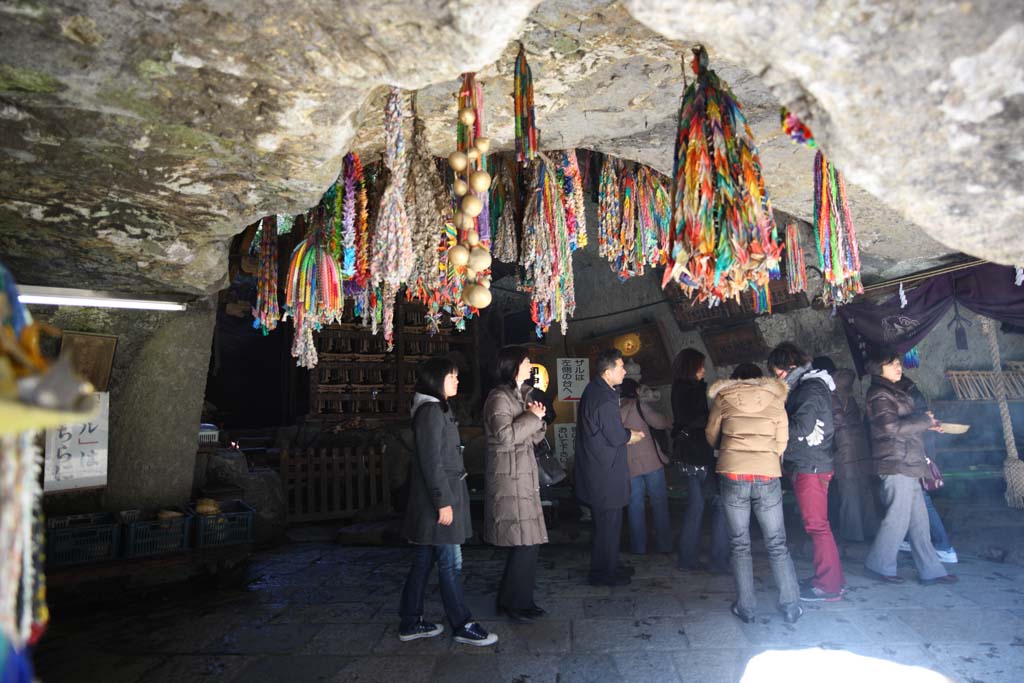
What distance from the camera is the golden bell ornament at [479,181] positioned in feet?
10.2

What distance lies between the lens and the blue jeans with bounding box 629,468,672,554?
5.71 m

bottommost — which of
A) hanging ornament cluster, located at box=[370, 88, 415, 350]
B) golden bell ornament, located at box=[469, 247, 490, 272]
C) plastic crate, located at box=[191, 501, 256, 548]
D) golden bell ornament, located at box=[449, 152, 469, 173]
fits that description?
plastic crate, located at box=[191, 501, 256, 548]

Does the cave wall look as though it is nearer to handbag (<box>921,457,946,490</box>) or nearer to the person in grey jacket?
the person in grey jacket

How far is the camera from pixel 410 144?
3.95 metres

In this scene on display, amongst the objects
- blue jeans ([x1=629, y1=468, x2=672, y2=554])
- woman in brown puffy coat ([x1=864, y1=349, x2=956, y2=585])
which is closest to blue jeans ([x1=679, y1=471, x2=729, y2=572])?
blue jeans ([x1=629, y1=468, x2=672, y2=554])

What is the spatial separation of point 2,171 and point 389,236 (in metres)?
2.06

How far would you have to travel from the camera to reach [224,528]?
214 inches

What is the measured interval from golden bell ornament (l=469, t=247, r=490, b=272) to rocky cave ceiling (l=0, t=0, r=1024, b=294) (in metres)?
0.89

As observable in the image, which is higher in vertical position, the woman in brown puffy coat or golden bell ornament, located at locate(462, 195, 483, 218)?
golden bell ornament, located at locate(462, 195, 483, 218)

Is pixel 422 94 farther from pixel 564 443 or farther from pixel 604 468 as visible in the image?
pixel 564 443

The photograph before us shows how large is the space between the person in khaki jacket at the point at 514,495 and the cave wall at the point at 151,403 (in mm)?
→ 3136

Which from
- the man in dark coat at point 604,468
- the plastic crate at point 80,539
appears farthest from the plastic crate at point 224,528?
the man in dark coat at point 604,468

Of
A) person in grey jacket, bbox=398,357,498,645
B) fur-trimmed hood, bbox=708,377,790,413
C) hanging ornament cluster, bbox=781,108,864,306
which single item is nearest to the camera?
hanging ornament cluster, bbox=781,108,864,306

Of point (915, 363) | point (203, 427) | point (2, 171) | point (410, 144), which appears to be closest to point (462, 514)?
point (410, 144)
